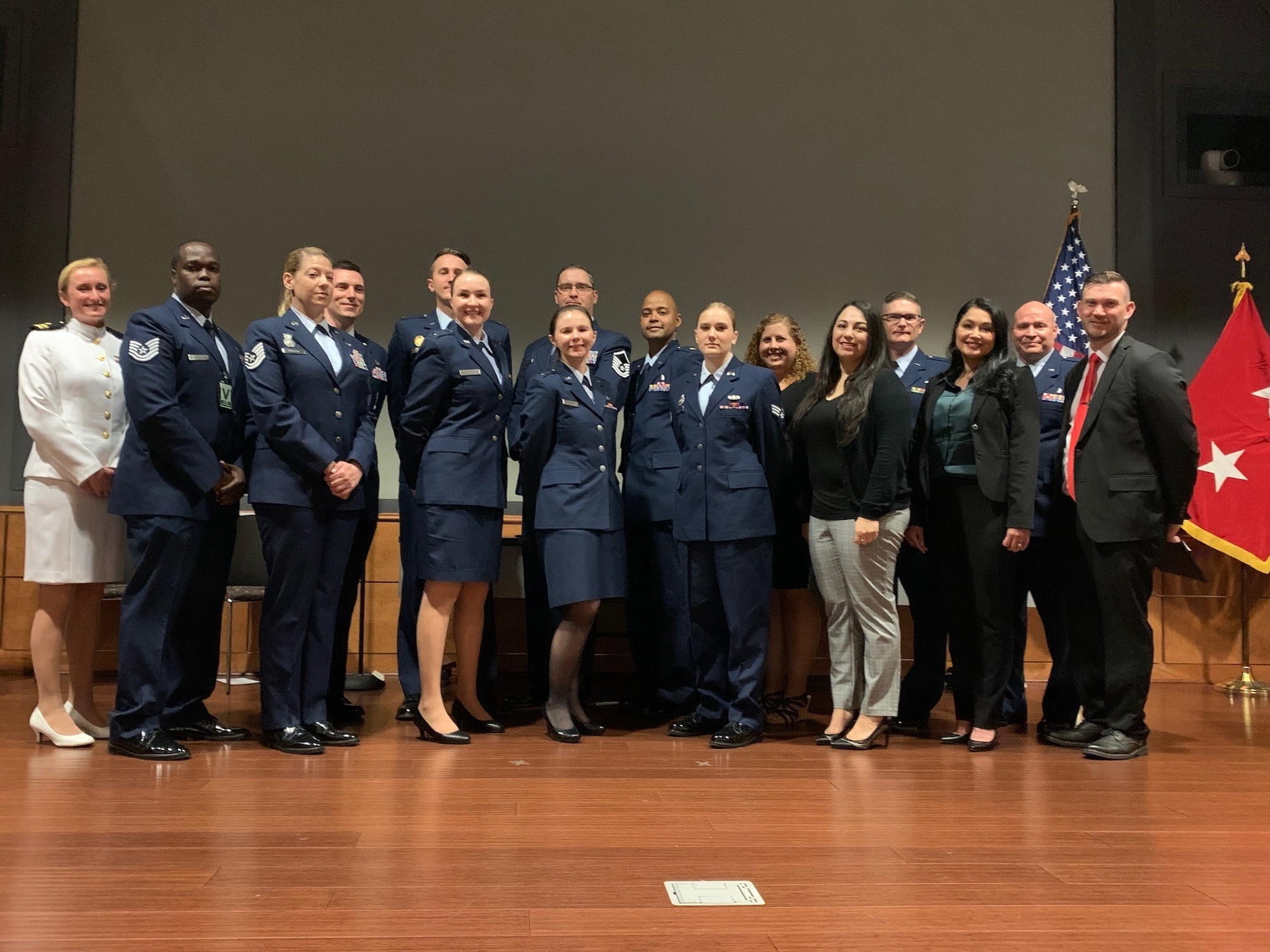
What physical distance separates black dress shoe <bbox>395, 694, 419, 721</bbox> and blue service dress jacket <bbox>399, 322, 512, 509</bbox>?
931mm

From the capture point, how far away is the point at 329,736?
3.56 meters

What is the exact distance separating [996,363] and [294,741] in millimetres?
2664

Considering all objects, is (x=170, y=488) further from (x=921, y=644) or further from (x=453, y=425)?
(x=921, y=644)

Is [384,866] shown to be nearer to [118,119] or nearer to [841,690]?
[841,690]

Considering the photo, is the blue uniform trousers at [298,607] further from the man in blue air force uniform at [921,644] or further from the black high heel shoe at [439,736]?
the man in blue air force uniform at [921,644]

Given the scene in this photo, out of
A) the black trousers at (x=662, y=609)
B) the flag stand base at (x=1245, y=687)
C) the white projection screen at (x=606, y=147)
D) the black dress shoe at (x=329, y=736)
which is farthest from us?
the white projection screen at (x=606, y=147)

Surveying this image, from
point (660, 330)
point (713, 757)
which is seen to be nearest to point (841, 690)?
point (713, 757)

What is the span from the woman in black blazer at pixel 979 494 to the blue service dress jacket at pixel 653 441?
94 centimetres

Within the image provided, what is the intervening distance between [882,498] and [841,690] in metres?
0.71

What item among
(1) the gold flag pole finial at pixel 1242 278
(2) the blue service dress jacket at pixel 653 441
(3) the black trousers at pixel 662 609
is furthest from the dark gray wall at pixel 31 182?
(1) the gold flag pole finial at pixel 1242 278

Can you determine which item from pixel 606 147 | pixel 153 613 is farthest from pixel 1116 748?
pixel 606 147

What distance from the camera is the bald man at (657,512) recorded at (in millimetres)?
4262

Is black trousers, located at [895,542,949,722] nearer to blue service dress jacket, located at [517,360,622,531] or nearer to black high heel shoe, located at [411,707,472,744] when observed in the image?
blue service dress jacket, located at [517,360,622,531]

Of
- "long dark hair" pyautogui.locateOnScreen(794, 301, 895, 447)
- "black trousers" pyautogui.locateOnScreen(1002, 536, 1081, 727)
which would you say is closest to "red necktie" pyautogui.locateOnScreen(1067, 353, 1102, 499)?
"black trousers" pyautogui.locateOnScreen(1002, 536, 1081, 727)
